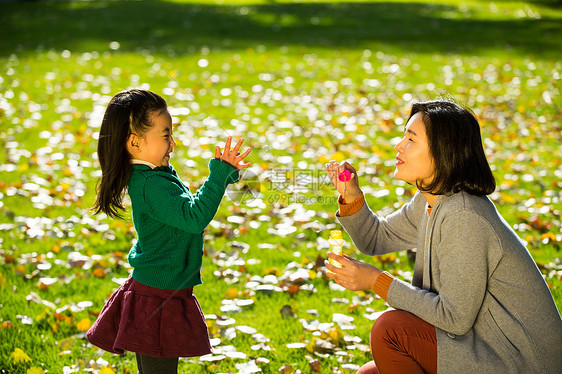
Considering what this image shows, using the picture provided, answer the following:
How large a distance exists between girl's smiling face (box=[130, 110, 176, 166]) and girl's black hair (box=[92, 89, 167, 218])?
0.02 m

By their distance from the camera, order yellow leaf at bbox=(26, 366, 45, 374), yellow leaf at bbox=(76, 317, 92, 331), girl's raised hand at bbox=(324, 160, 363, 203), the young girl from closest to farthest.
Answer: the young girl → girl's raised hand at bbox=(324, 160, 363, 203) → yellow leaf at bbox=(26, 366, 45, 374) → yellow leaf at bbox=(76, 317, 92, 331)

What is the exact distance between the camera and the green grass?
3418mm

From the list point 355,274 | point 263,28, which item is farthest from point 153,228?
point 263,28

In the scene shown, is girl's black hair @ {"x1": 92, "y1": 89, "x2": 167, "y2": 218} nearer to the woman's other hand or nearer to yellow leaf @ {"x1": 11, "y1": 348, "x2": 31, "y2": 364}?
the woman's other hand

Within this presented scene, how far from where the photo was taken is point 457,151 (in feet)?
6.92

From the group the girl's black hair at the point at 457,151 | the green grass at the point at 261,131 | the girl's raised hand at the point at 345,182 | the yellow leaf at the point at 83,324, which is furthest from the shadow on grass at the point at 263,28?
the girl's black hair at the point at 457,151

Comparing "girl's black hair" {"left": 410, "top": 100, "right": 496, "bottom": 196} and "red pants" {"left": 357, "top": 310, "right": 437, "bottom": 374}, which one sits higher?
"girl's black hair" {"left": 410, "top": 100, "right": 496, "bottom": 196}

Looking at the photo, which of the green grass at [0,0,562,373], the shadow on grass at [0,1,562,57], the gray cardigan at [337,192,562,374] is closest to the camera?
the gray cardigan at [337,192,562,374]

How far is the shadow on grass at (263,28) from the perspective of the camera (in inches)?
530

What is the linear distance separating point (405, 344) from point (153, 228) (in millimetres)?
1029

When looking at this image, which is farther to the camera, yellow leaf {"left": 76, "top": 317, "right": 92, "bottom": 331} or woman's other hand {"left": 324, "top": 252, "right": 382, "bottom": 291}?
yellow leaf {"left": 76, "top": 317, "right": 92, "bottom": 331}

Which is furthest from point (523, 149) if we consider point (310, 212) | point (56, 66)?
point (56, 66)

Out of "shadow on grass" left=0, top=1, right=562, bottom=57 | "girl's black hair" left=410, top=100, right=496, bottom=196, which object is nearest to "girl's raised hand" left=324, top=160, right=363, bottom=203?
"girl's black hair" left=410, top=100, right=496, bottom=196

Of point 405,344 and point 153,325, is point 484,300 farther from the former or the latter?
point 153,325
